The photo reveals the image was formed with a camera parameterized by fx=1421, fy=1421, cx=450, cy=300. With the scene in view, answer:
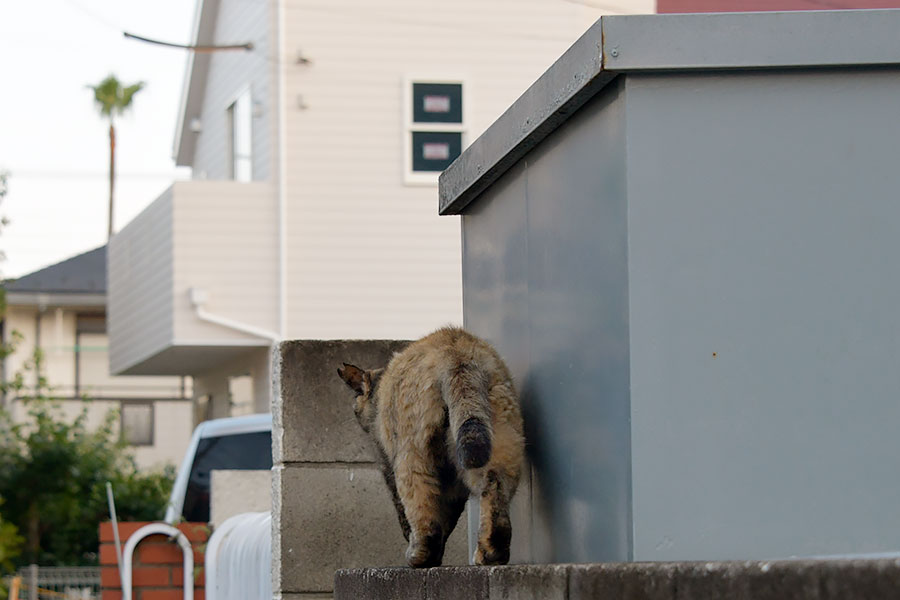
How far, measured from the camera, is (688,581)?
249cm

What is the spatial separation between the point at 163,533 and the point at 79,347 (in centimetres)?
3642

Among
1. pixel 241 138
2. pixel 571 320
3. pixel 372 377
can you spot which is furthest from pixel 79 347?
pixel 571 320

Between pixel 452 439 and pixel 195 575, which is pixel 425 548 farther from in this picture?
pixel 195 575

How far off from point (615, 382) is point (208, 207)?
694 inches

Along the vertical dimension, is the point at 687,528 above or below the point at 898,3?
below

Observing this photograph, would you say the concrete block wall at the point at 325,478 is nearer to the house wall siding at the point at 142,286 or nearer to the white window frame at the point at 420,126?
the white window frame at the point at 420,126

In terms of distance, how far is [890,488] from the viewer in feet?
10.1

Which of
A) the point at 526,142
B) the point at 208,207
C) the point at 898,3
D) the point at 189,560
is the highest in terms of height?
the point at 208,207

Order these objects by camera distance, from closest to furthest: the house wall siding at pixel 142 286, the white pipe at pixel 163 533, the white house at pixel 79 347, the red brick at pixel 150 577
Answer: the white pipe at pixel 163 533
the red brick at pixel 150 577
the house wall siding at pixel 142 286
the white house at pixel 79 347

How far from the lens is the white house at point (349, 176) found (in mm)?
20203

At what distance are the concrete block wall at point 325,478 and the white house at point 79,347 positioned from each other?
34604 mm

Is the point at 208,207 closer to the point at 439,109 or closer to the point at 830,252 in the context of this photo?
the point at 439,109

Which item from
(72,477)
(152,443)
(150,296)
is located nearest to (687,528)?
(150,296)

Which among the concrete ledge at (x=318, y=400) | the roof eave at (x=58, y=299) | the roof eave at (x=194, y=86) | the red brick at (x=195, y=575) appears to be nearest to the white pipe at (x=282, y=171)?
the roof eave at (x=194, y=86)
